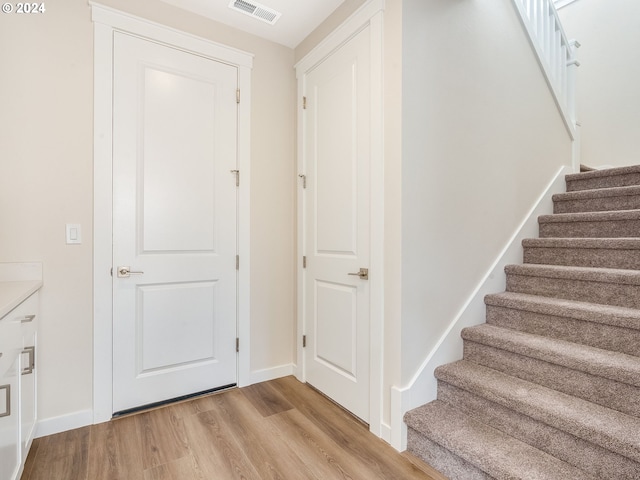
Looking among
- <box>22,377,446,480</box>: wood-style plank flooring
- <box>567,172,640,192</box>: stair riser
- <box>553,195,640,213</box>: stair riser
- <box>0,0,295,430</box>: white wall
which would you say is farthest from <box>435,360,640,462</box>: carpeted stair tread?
<box>0,0,295,430</box>: white wall

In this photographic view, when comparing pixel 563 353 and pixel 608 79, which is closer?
pixel 563 353

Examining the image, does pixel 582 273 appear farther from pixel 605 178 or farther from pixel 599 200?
pixel 605 178

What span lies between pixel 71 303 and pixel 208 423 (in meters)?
1.04

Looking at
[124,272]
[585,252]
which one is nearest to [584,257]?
[585,252]

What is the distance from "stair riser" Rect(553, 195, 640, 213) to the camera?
2297 mm

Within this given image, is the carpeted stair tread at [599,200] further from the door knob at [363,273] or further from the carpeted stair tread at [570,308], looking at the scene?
the door knob at [363,273]

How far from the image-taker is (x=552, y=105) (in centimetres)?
275

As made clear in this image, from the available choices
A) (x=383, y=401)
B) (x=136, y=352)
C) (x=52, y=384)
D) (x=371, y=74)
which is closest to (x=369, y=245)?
(x=383, y=401)

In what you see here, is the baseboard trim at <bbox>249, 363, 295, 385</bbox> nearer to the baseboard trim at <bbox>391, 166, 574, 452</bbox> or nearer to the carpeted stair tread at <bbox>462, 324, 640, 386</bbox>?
the baseboard trim at <bbox>391, 166, 574, 452</bbox>

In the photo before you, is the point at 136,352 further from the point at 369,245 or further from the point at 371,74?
the point at 371,74

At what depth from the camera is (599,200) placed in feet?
8.06

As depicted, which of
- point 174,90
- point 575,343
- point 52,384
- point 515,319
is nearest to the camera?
point 575,343

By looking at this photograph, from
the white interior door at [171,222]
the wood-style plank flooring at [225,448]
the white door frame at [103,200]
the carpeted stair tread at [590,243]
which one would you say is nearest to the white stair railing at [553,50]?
the carpeted stair tread at [590,243]

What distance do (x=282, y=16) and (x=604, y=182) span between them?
2.69 m
